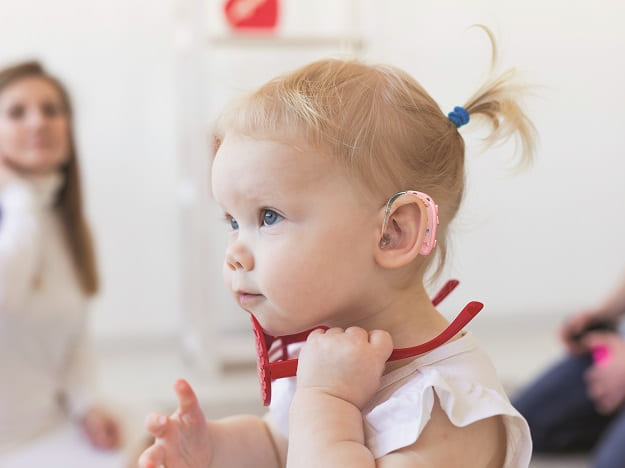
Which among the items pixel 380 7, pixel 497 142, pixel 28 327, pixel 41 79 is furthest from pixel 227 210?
pixel 380 7

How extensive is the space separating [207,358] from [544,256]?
3.93ft

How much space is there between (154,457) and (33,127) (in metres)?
1.16

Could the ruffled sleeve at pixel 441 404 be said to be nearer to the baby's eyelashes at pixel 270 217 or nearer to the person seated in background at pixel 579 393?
the baby's eyelashes at pixel 270 217

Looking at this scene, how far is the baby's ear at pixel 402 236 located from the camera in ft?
1.96

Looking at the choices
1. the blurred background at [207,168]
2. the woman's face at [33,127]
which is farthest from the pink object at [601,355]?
the woman's face at [33,127]

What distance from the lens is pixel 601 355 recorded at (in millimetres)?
1826

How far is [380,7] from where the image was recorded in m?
2.54

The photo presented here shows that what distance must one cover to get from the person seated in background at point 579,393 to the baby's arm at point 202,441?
4.24 ft

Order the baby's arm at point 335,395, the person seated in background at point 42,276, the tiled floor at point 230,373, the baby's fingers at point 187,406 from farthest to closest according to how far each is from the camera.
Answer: the tiled floor at point 230,373, the person seated in background at point 42,276, the baby's fingers at point 187,406, the baby's arm at point 335,395

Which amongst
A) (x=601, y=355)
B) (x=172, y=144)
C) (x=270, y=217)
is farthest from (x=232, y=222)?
(x=172, y=144)

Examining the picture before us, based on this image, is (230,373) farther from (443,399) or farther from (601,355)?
(443,399)

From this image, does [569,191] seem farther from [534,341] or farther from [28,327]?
[28,327]

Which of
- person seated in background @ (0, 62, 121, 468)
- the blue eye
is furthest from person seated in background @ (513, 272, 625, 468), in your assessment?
the blue eye

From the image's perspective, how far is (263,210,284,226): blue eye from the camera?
586 mm
